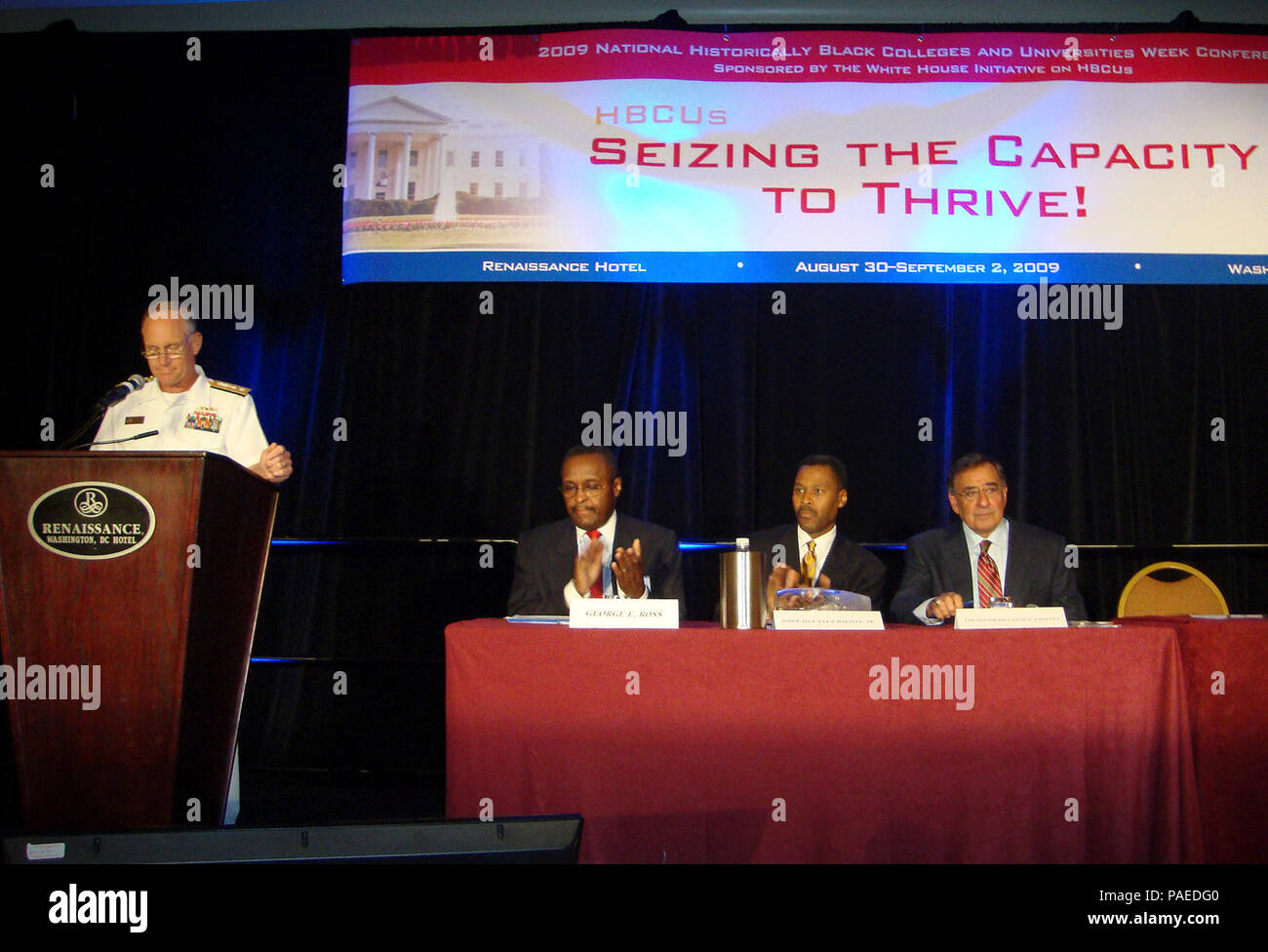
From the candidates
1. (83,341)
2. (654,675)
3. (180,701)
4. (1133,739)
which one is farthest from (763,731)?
(83,341)

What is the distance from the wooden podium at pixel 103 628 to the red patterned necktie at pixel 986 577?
221 centimetres

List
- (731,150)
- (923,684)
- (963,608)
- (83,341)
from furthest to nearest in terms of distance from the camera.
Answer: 1. (83,341)
2. (731,150)
3. (963,608)
4. (923,684)

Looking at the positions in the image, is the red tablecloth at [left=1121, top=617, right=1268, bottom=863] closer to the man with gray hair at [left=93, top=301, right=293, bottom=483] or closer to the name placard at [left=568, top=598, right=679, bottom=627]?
the name placard at [left=568, top=598, right=679, bottom=627]

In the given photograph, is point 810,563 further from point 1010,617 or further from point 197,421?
point 197,421

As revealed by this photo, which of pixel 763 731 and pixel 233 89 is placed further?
pixel 233 89

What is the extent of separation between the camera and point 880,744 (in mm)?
2107

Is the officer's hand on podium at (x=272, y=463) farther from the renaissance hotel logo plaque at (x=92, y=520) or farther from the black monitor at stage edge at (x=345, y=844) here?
the black monitor at stage edge at (x=345, y=844)

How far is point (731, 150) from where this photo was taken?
164 inches

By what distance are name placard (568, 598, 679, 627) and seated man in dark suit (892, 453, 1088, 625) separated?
1017mm

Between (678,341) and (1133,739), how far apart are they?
2.63m

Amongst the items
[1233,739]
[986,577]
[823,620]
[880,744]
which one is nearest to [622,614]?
[823,620]

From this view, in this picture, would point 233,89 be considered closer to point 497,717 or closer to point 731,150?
point 731,150

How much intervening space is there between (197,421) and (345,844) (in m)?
2.36

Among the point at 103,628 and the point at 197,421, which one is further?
A: the point at 197,421
